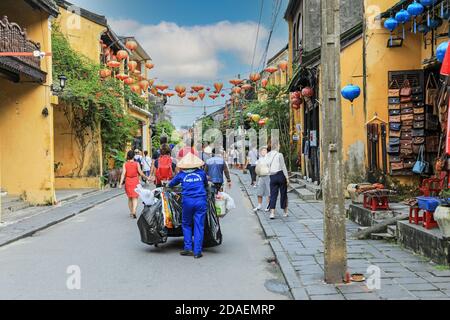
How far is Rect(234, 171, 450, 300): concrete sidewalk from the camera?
17.7 ft

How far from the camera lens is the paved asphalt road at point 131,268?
5.83 meters

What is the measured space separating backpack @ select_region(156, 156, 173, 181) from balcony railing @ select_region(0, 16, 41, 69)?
4.74 meters

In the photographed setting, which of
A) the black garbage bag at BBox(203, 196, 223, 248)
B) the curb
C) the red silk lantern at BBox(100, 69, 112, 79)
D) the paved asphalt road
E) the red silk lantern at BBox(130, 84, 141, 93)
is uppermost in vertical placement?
the red silk lantern at BBox(100, 69, 112, 79)

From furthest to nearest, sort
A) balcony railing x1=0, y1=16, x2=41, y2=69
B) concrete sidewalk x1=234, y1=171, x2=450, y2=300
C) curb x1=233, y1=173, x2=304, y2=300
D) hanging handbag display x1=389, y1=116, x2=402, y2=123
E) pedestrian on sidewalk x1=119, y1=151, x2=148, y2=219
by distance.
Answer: hanging handbag display x1=389, y1=116, x2=402, y2=123 < pedestrian on sidewalk x1=119, y1=151, x2=148, y2=219 < balcony railing x1=0, y1=16, x2=41, y2=69 < curb x1=233, y1=173, x2=304, y2=300 < concrete sidewalk x1=234, y1=171, x2=450, y2=300

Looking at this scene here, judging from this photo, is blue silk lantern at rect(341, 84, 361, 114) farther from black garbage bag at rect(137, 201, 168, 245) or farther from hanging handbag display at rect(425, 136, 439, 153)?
black garbage bag at rect(137, 201, 168, 245)

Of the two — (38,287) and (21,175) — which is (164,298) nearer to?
(38,287)

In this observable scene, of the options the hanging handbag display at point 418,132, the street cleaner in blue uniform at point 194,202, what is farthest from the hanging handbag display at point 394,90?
the street cleaner in blue uniform at point 194,202

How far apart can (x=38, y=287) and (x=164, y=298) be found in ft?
5.67

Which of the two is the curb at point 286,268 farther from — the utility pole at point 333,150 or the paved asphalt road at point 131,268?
the utility pole at point 333,150

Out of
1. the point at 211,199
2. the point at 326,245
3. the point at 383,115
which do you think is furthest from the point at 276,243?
the point at 383,115

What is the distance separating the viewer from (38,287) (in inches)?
241

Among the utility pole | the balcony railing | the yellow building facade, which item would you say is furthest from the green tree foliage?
the utility pole

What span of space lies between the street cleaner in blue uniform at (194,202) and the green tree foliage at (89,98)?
12413mm

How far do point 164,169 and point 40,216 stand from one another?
359cm
